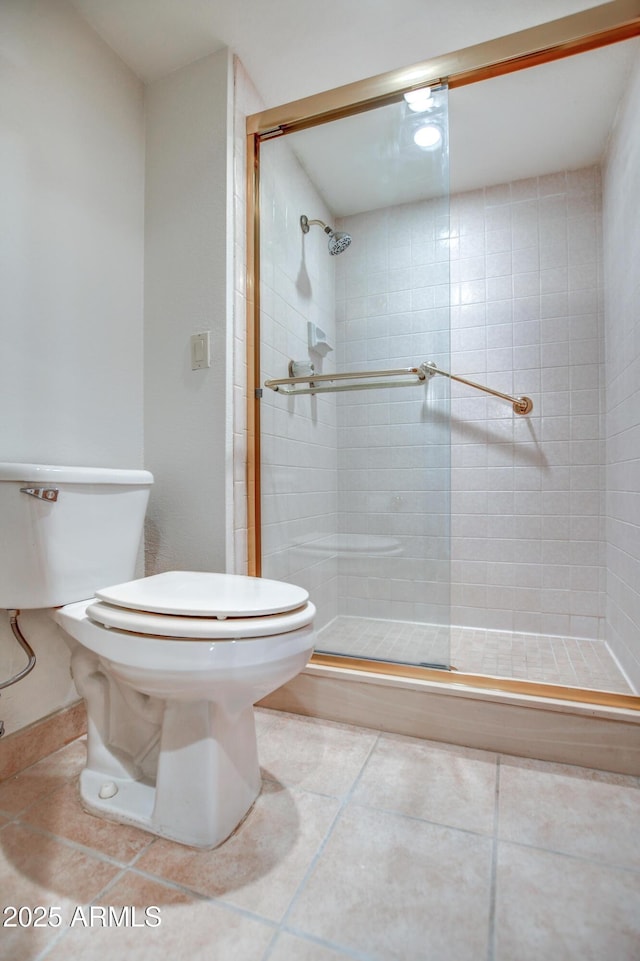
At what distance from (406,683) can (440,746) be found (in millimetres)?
166

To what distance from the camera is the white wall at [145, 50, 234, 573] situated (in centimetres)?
133

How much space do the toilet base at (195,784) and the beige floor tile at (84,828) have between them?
0.01 meters

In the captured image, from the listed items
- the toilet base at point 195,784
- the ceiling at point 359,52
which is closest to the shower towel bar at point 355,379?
the ceiling at point 359,52

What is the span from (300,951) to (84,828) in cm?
49

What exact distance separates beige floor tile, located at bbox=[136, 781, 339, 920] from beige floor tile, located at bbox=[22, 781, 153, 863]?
39 millimetres

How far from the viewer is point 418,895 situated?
0.71 m

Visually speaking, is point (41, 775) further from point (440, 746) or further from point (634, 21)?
point (634, 21)

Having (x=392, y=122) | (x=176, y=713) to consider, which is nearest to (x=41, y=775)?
(x=176, y=713)

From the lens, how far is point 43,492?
0.94 meters

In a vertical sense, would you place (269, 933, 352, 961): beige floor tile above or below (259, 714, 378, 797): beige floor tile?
above

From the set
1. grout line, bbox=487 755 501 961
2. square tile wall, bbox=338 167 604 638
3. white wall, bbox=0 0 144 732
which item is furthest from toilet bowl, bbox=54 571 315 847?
square tile wall, bbox=338 167 604 638

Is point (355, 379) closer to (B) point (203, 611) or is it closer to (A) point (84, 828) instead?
(B) point (203, 611)

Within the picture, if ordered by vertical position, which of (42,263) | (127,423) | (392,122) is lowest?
(127,423)

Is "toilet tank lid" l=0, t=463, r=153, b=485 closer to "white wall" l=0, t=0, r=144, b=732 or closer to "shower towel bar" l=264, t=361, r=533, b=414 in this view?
"white wall" l=0, t=0, r=144, b=732
